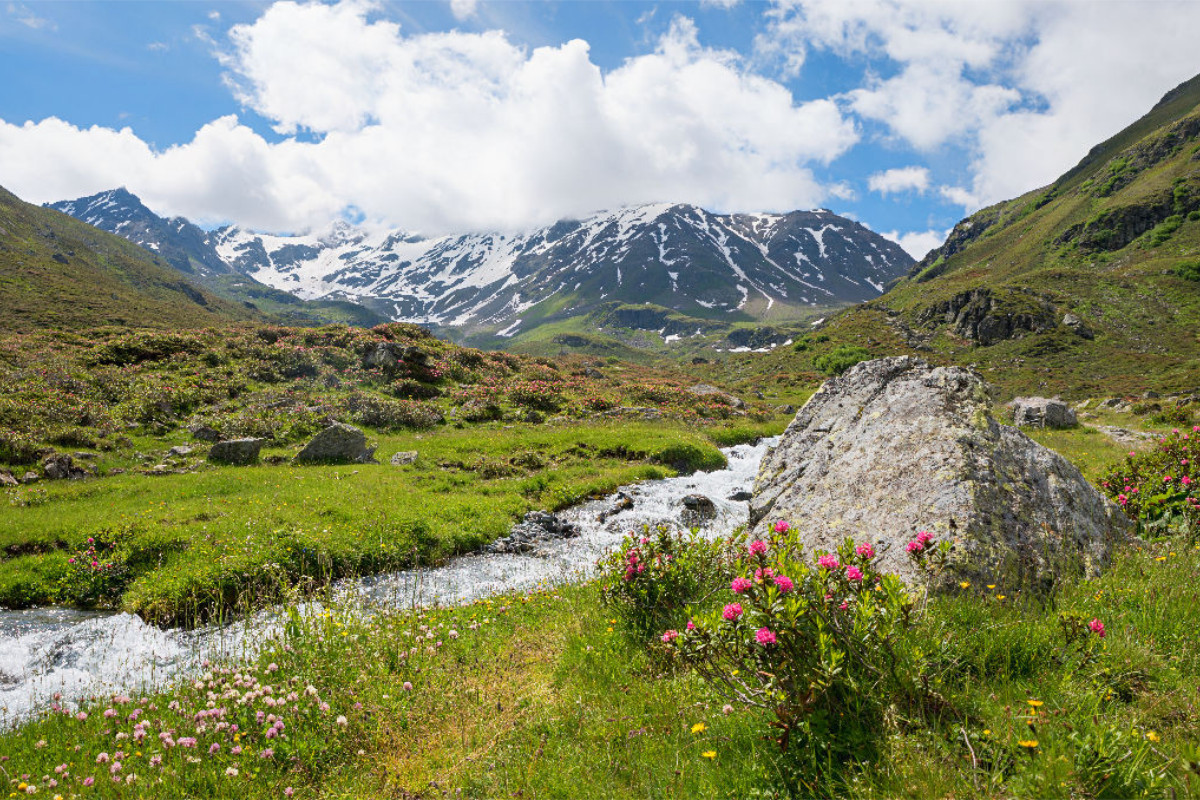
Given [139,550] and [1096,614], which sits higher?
[1096,614]

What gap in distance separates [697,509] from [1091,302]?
14003 centimetres

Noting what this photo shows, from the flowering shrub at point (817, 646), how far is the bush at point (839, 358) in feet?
349

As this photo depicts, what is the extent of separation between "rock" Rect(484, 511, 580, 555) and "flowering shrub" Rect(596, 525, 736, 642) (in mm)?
9037

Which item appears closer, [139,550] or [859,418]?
[859,418]

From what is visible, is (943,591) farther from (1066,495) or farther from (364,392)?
(364,392)

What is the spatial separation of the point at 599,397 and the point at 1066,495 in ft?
121

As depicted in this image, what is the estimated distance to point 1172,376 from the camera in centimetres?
6825

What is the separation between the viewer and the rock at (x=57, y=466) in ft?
65.3

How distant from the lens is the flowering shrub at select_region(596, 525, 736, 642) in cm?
675

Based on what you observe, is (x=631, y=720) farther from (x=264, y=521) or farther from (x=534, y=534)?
(x=264, y=521)

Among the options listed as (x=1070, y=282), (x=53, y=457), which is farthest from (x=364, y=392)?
(x=1070, y=282)

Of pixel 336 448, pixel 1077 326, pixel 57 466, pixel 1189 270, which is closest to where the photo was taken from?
pixel 57 466

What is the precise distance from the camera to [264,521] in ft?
51.0

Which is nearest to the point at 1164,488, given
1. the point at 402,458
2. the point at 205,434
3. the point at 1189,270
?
the point at 402,458
